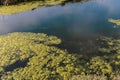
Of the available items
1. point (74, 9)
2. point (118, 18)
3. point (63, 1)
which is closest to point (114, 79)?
point (118, 18)

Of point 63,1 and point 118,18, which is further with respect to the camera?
point 63,1

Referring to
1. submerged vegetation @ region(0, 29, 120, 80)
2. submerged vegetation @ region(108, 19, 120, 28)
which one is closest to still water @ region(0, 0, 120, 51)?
submerged vegetation @ region(108, 19, 120, 28)

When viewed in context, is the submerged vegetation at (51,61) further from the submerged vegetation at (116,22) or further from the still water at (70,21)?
the submerged vegetation at (116,22)

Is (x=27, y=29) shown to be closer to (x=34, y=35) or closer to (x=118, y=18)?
(x=34, y=35)

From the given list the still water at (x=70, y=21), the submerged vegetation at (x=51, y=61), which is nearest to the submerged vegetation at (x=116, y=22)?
the still water at (x=70, y=21)

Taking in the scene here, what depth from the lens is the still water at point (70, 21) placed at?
21.8 metres

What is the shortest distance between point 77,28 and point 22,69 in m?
9.29

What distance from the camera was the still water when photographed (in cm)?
2184

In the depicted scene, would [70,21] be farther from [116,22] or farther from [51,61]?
[51,61]

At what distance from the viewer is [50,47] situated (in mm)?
19328

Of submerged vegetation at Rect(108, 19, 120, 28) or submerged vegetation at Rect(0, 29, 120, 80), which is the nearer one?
submerged vegetation at Rect(0, 29, 120, 80)

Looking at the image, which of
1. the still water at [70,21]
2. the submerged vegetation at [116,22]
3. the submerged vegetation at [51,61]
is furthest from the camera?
the submerged vegetation at [116,22]

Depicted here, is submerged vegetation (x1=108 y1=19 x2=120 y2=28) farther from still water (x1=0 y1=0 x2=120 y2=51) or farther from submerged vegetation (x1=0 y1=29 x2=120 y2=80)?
submerged vegetation (x1=0 y1=29 x2=120 y2=80)

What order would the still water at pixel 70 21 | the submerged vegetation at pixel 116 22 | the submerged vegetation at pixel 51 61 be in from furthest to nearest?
1. the submerged vegetation at pixel 116 22
2. the still water at pixel 70 21
3. the submerged vegetation at pixel 51 61
